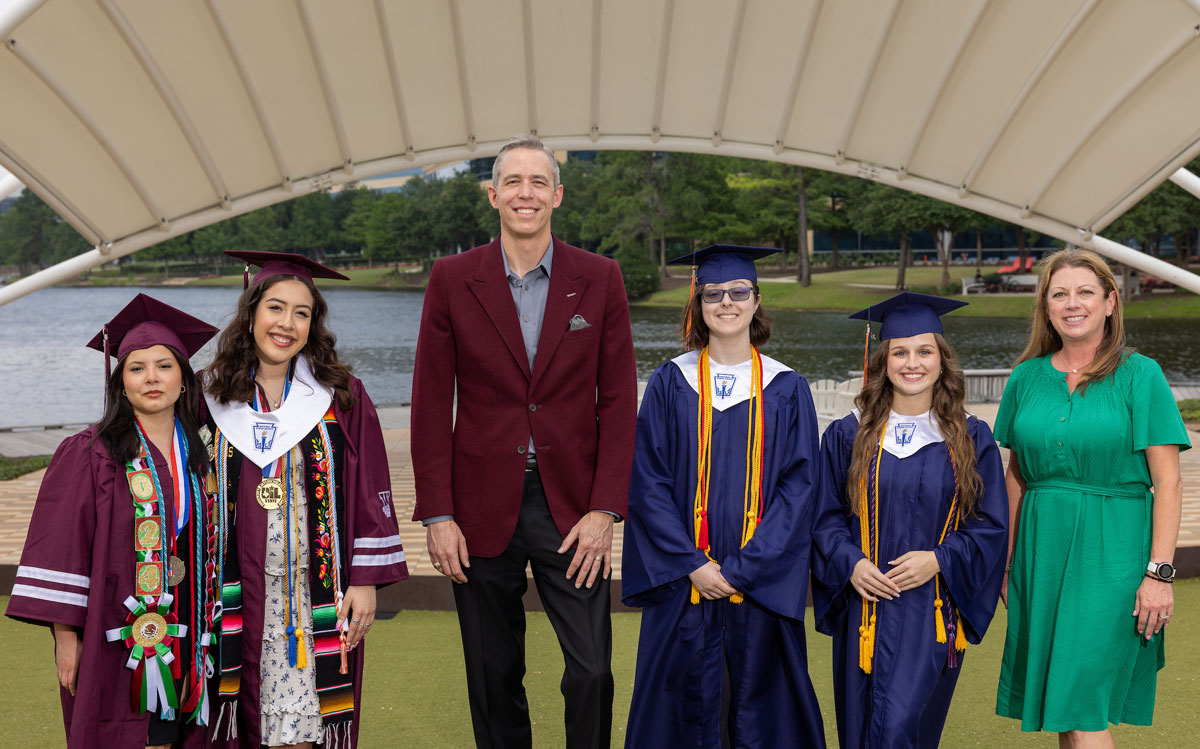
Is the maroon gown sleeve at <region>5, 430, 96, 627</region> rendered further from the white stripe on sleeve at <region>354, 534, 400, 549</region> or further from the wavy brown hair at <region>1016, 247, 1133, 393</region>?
the wavy brown hair at <region>1016, 247, 1133, 393</region>

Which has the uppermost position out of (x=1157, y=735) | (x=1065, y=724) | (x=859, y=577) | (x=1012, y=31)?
(x=1012, y=31)

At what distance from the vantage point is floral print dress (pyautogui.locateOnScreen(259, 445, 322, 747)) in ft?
10.0

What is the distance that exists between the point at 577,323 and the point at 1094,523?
193 cm

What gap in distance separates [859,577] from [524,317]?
148 cm

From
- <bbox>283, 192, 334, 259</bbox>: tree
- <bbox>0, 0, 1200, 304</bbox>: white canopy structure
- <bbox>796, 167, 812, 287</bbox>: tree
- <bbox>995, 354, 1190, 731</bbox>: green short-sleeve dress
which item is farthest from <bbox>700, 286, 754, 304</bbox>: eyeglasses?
<bbox>283, 192, 334, 259</bbox>: tree

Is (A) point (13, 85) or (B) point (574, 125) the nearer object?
(A) point (13, 85)

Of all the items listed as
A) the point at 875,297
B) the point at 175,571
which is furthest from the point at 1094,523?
the point at 875,297

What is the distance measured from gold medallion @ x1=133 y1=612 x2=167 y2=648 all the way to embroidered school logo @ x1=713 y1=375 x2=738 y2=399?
6.44 feet

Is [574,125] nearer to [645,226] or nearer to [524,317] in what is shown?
[524,317]

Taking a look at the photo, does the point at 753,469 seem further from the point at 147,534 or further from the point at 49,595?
the point at 49,595

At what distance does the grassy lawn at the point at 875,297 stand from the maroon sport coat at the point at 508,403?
1330 inches

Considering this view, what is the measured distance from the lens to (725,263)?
139 inches

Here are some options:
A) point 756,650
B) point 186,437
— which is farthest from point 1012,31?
point 186,437

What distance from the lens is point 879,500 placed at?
3.44 meters
